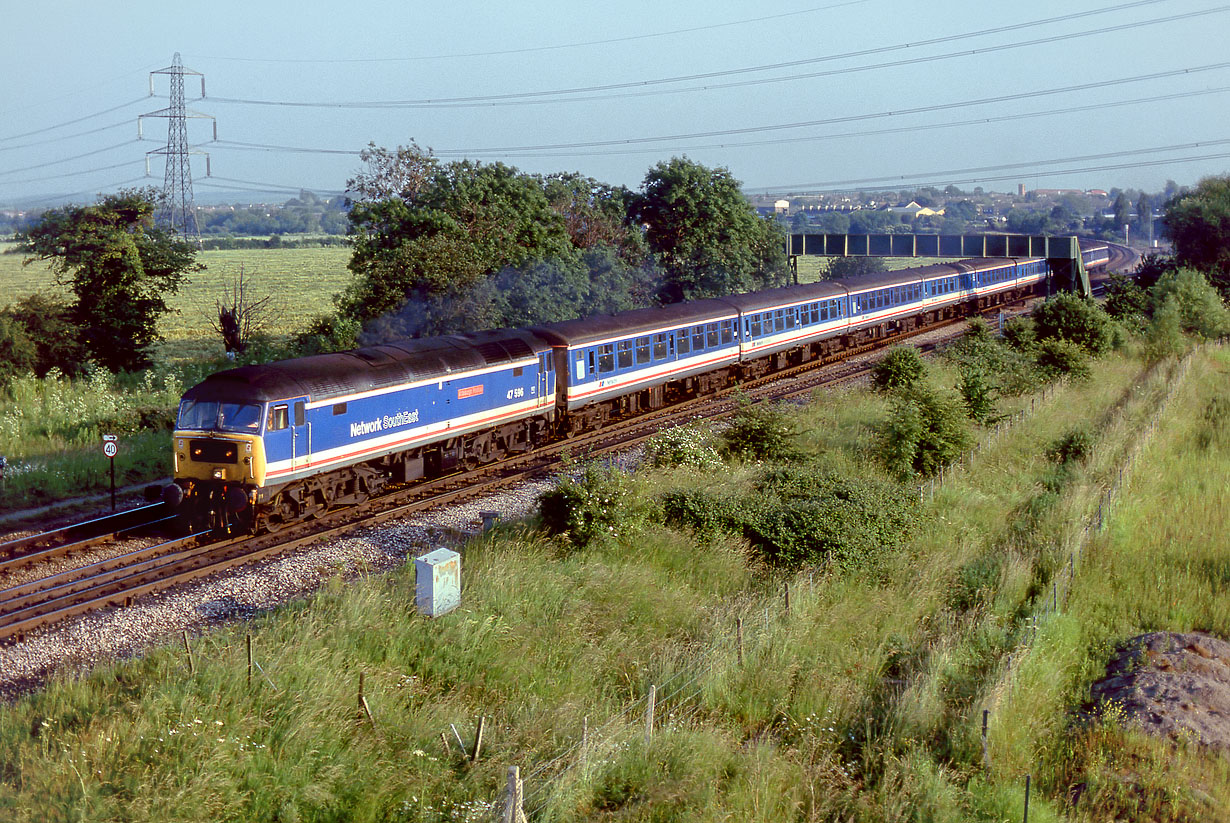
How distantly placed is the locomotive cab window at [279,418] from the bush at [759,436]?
989 centimetres

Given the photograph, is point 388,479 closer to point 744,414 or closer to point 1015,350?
point 744,414

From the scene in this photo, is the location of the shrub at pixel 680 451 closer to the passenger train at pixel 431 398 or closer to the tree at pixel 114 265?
the passenger train at pixel 431 398

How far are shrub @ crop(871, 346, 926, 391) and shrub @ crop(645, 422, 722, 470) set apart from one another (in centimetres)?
975

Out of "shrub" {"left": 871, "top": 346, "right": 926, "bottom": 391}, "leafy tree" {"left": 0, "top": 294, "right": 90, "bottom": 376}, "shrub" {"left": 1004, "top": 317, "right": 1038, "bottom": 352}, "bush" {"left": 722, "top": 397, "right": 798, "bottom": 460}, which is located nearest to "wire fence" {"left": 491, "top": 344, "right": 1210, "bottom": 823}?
"bush" {"left": 722, "top": 397, "right": 798, "bottom": 460}

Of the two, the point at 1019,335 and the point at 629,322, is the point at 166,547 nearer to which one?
the point at 629,322

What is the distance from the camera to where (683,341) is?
30156 mm

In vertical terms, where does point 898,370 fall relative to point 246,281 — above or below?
below

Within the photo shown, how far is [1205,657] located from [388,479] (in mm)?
14252

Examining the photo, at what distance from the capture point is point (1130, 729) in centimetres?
1205

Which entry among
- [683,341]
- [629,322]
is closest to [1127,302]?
[683,341]

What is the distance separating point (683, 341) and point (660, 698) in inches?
763

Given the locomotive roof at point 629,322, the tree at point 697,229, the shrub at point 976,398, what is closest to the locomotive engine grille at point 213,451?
the locomotive roof at point 629,322

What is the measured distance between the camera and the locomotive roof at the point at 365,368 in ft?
56.7

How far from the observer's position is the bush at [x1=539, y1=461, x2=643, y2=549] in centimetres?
1608
